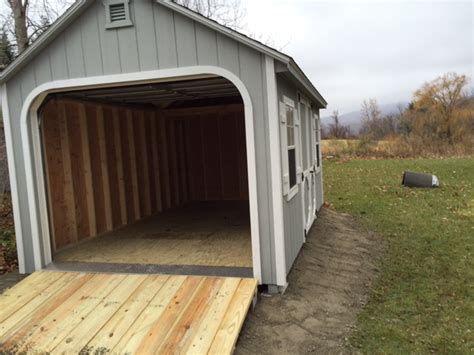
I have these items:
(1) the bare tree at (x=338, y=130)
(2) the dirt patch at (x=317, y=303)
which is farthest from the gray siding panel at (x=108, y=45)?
(1) the bare tree at (x=338, y=130)

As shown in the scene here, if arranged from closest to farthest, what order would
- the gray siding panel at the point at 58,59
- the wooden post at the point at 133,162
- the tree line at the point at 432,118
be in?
the gray siding panel at the point at 58,59, the wooden post at the point at 133,162, the tree line at the point at 432,118

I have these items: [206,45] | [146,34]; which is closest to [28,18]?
[146,34]

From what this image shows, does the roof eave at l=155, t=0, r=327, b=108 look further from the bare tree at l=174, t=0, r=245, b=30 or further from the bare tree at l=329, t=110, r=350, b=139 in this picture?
the bare tree at l=329, t=110, r=350, b=139

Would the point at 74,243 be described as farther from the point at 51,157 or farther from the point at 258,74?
the point at 258,74

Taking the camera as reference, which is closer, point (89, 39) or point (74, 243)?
point (89, 39)

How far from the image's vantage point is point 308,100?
21.7ft

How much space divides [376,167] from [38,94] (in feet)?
44.8

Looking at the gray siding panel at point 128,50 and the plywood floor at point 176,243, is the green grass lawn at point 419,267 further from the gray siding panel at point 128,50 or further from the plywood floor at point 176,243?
the gray siding panel at point 128,50

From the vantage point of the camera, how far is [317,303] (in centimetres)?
376

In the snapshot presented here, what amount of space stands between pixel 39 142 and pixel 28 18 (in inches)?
258

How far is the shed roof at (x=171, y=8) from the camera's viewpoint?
3.54 metres

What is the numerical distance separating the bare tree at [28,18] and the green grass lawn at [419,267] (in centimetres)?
750

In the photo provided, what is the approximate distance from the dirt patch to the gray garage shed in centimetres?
27

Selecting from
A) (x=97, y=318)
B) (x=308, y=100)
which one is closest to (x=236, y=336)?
(x=97, y=318)
